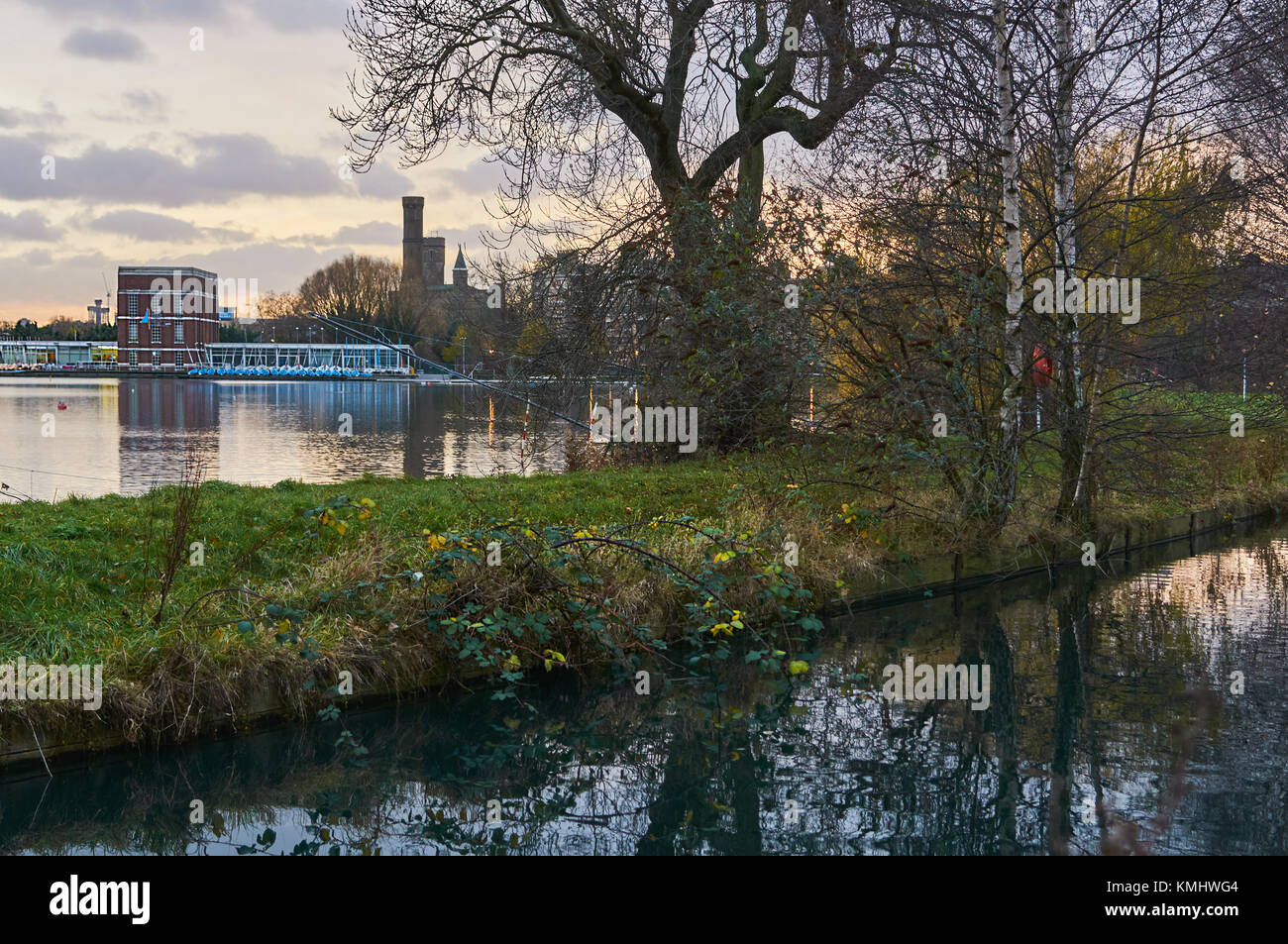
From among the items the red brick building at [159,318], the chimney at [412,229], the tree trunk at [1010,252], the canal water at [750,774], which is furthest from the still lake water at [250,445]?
the chimney at [412,229]

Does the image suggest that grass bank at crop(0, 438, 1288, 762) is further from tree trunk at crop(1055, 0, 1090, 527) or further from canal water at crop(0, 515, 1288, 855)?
tree trunk at crop(1055, 0, 1090, 527)

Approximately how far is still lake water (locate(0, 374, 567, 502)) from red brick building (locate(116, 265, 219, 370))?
7664 cm

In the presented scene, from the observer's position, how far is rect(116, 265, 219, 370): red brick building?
4774 inches

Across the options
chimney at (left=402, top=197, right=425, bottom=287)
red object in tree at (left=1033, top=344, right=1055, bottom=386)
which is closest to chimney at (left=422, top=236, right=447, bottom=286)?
chimney at (left=402, top=197, right=425, bottom=287)

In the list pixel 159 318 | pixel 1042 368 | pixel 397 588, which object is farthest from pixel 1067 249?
pixel 159 318

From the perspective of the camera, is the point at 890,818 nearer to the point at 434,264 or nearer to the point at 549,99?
the point at 549,99

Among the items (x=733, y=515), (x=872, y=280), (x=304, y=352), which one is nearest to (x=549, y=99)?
(x=872, y=280)

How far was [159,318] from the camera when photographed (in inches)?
4847

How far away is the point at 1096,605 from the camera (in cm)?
1184

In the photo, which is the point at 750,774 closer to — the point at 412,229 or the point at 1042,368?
the point at 1042,368

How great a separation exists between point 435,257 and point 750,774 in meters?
169

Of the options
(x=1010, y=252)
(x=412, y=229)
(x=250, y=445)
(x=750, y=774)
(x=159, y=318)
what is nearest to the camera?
(x=750, y=774)

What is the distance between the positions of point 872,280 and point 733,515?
117 inches
